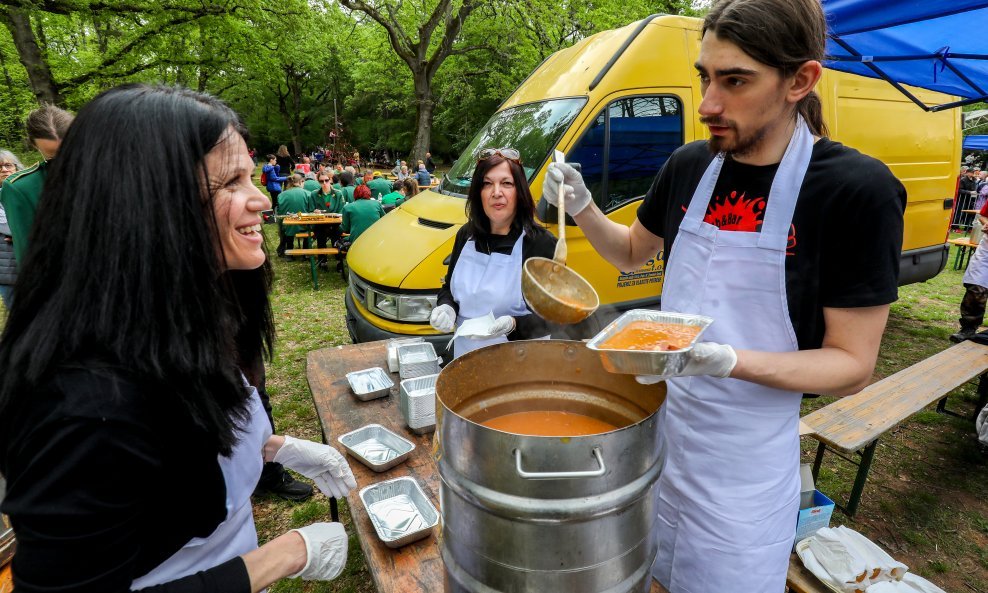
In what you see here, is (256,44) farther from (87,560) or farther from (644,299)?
(87,560)

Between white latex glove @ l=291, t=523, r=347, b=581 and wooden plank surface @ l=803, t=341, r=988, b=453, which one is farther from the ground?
white latex glove @ l=291, t=523, r=347, b=581

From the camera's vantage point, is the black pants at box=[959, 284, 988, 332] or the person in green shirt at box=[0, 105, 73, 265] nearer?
the person in green shirt at box=[0, 105, 73, 265]

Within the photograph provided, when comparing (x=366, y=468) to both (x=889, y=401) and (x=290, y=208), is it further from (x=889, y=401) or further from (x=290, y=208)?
(x=290, y=208)

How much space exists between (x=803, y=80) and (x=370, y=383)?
7.39ft

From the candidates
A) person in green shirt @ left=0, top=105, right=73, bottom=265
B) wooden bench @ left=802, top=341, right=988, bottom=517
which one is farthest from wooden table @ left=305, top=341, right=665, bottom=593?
wooden bench @ left=802, top=341, right=988, bottom=517

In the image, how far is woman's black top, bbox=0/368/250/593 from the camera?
828 millimetres

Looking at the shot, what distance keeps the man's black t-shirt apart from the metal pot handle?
837mm

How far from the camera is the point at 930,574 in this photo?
9.18ft

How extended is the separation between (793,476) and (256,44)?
16.6m

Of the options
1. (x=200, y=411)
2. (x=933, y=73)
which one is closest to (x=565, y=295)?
(x=200, y=411)

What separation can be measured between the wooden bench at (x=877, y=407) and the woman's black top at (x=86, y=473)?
10.7 ft

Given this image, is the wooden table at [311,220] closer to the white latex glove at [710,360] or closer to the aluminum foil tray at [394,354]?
the aluminum foil tray at [394,354]

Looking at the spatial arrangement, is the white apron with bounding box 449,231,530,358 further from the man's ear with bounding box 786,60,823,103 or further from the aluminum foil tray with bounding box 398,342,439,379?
the man's ear with bounding box 786,60,823,103

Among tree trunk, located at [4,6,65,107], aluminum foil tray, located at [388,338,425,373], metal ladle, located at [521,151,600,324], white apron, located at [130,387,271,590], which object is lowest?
aluminum foil tray, located at [388,338,425,373]
